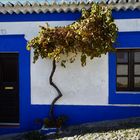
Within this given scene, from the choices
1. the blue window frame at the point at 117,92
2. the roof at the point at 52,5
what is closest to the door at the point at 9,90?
the roof at the point at 52,5

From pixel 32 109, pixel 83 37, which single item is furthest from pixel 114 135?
pixel 32 109

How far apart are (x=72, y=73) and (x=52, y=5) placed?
7.28 feet

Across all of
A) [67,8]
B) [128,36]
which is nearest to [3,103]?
[67,8]

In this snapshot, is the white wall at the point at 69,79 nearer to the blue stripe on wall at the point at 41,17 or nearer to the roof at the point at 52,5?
the blue stripe on wall at the point at 41,17

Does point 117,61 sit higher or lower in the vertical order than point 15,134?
higher

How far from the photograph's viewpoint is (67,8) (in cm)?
1117

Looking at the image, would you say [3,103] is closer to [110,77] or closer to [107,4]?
[110,77]

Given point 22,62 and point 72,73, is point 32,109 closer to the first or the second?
point 22,62

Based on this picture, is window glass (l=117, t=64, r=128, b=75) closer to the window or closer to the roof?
the window

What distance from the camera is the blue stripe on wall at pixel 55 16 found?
1121 centimetres

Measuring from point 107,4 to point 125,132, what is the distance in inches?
150

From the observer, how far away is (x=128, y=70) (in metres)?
11.5

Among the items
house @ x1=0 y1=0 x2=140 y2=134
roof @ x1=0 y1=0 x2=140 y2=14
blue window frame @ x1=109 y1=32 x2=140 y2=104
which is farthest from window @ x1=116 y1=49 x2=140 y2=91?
roof @ x1=0 y1=0 x2=140 y2=14

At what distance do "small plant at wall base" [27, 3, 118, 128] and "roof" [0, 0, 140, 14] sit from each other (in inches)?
11.3
